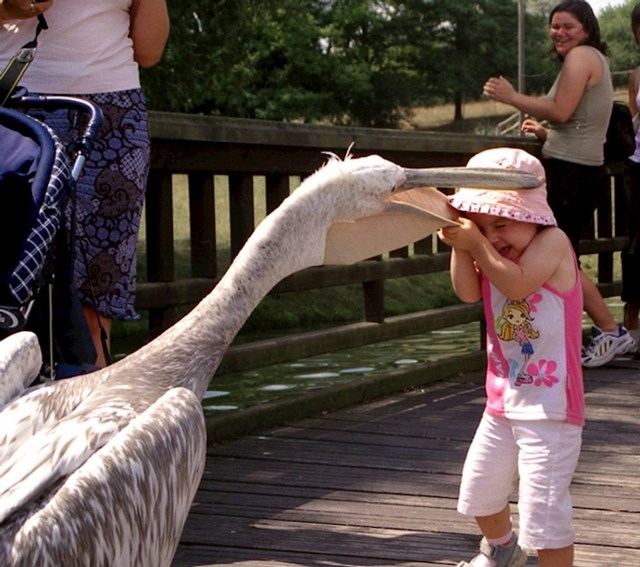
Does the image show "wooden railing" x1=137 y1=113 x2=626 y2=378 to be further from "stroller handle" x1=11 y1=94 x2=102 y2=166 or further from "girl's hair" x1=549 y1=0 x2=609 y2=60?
"stroller handle" x1=11 y1=94 x2=102 y2=166

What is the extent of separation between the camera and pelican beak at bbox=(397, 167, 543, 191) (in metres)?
3.93

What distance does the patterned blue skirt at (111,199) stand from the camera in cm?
471

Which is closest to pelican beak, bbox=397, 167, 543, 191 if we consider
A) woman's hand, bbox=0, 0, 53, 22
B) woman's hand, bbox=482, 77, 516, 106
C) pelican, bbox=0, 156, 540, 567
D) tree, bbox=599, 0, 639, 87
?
pelican, bbox=0, 156, 540, 567

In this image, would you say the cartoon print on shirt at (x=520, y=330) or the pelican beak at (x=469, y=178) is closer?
the pelican beak at (x=469, y=178)

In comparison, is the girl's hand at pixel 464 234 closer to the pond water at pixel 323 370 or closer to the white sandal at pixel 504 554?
the white sandal at pixel 504 554

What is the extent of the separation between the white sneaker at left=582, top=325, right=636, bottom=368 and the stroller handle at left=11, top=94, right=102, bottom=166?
4653mm

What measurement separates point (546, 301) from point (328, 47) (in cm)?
5373

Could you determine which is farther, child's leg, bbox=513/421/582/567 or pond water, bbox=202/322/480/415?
pond water, bbox=202/322/480/415

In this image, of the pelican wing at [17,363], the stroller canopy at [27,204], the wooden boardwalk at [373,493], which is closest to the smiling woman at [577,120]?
the wooden boardwalk at [373,493]

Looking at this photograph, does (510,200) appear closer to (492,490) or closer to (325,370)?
(492,490)

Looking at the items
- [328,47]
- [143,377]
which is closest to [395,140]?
[143,377]

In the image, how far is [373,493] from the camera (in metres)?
5.14

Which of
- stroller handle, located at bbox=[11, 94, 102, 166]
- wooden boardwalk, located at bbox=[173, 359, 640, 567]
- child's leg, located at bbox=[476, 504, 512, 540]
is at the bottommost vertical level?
wooden boardwalk, located at bbox=[173, 359, 640, 567]

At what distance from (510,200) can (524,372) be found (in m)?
0.57
